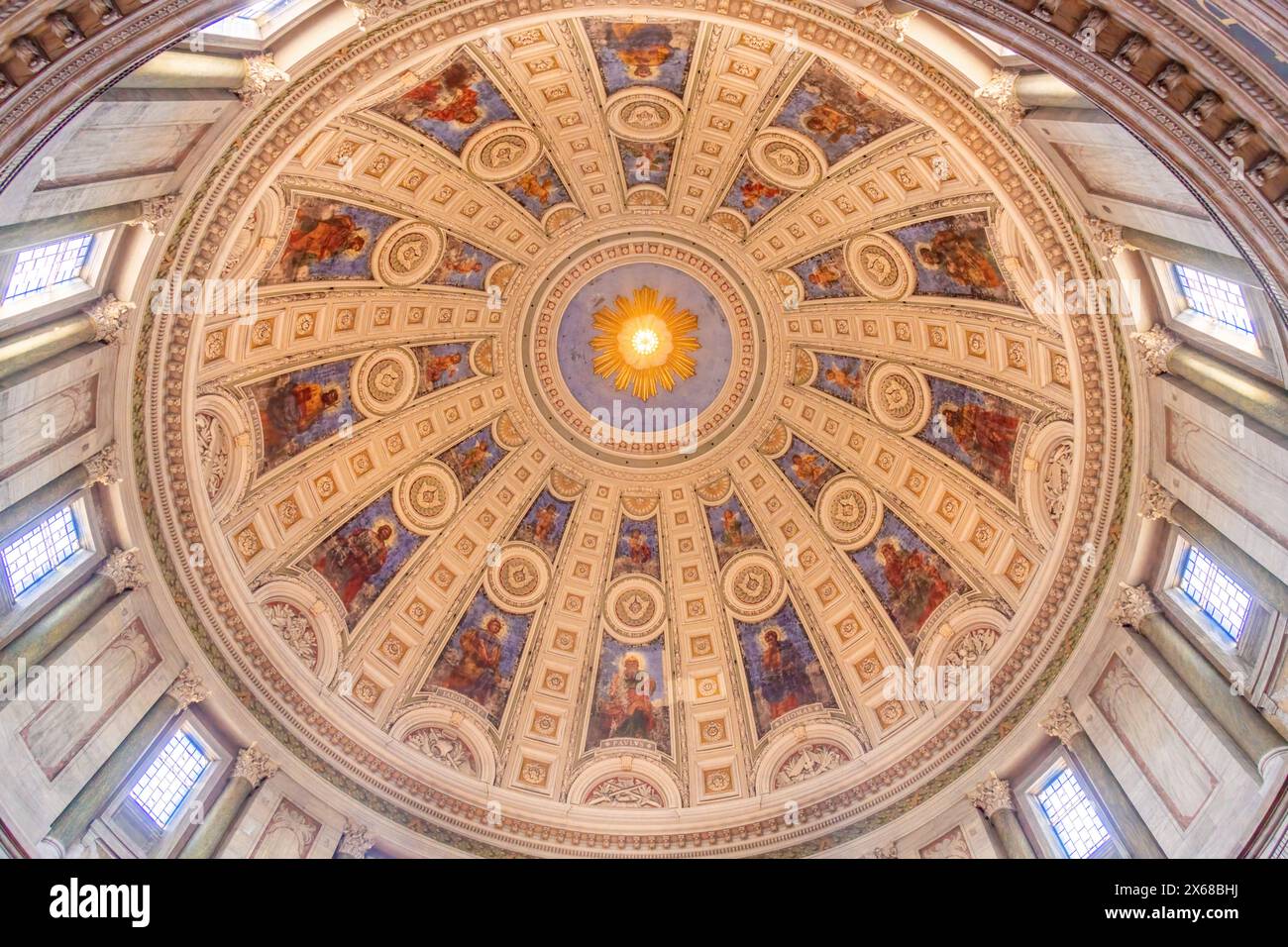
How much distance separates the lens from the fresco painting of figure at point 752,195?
30.8 m

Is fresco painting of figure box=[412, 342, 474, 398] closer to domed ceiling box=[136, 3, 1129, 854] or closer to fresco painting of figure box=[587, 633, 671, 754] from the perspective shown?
domed ceiling box=[136, 3, 1129, 854]

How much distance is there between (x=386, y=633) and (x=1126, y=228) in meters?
22.1

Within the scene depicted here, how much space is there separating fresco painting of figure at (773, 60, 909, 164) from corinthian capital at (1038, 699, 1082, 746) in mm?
14227

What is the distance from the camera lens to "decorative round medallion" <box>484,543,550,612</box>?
109 ft

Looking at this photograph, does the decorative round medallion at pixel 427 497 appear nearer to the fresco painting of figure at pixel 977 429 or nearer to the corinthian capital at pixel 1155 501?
the fresco painting of figure at pixel 977 429

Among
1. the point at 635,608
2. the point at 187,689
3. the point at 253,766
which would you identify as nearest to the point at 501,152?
the point at 635,608

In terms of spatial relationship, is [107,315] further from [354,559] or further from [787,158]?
[787,158]

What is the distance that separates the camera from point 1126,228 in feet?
61.0

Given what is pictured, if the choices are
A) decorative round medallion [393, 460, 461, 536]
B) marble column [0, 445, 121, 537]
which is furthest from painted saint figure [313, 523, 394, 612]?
marble column [0, 445, 121, 537]

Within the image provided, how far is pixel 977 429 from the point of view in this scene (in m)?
29.4

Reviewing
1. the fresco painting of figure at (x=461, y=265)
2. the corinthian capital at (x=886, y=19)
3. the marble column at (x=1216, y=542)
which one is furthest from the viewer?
the fresco painting of figure at (x=461, y=265)

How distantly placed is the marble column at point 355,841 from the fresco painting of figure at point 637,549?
40.6 feet

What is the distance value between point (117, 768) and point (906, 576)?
2131cm

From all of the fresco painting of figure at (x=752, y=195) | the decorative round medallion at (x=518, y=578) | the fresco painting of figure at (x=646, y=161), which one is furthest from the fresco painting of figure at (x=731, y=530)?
the fresco painting of figure at (x=646, y=161)
